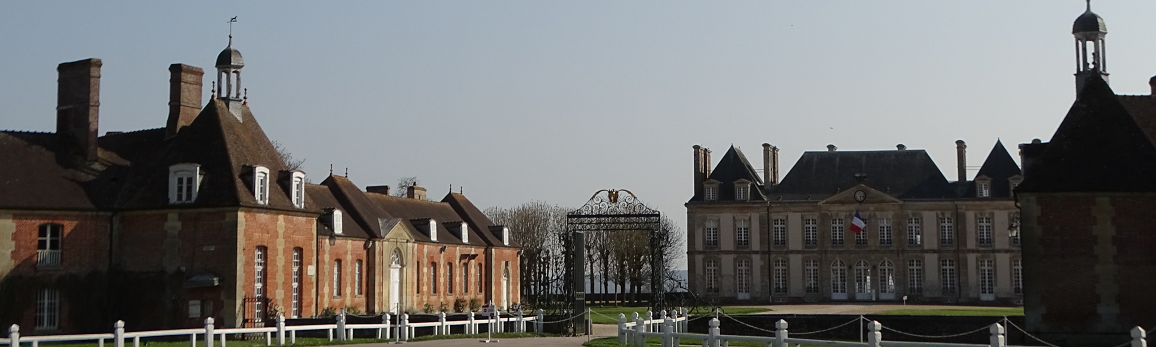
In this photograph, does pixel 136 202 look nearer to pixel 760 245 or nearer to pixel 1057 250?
pixel 1057 250

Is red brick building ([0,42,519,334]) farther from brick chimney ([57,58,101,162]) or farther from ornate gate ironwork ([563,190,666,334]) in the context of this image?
ornate gate ironwork ([563,190,666,334])

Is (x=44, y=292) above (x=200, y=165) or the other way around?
the other way around

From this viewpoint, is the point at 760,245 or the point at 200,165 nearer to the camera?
the point at 200,165

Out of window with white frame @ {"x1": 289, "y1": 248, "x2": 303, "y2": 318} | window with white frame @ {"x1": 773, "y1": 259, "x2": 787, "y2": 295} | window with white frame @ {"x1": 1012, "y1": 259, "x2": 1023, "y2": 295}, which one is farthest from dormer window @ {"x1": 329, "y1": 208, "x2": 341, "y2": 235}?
window with white frame @ {"x1": 1012, "y1": 259, "x2": 1023, "y2": 295}

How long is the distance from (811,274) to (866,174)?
17.9 ft

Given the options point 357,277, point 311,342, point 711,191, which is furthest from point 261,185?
point 711,191

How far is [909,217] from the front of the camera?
183ft

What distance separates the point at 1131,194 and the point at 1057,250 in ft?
5.85

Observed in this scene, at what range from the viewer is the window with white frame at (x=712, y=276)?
57.2 m

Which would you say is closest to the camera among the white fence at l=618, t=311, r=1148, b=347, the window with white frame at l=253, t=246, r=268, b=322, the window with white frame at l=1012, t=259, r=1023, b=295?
the white fence at l=618, t=311, r=1148, b=347

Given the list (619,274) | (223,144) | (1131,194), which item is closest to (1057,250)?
(1131,194)

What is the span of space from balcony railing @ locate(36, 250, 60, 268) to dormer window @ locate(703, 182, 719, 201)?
3445cm

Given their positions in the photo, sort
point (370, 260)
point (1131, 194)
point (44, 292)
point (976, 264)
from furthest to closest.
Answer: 1. point (976, 264)
2. point (370, 260)
3. point (44, 292)
4. point (1131, 194)

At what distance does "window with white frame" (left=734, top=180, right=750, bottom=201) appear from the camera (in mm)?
57250
